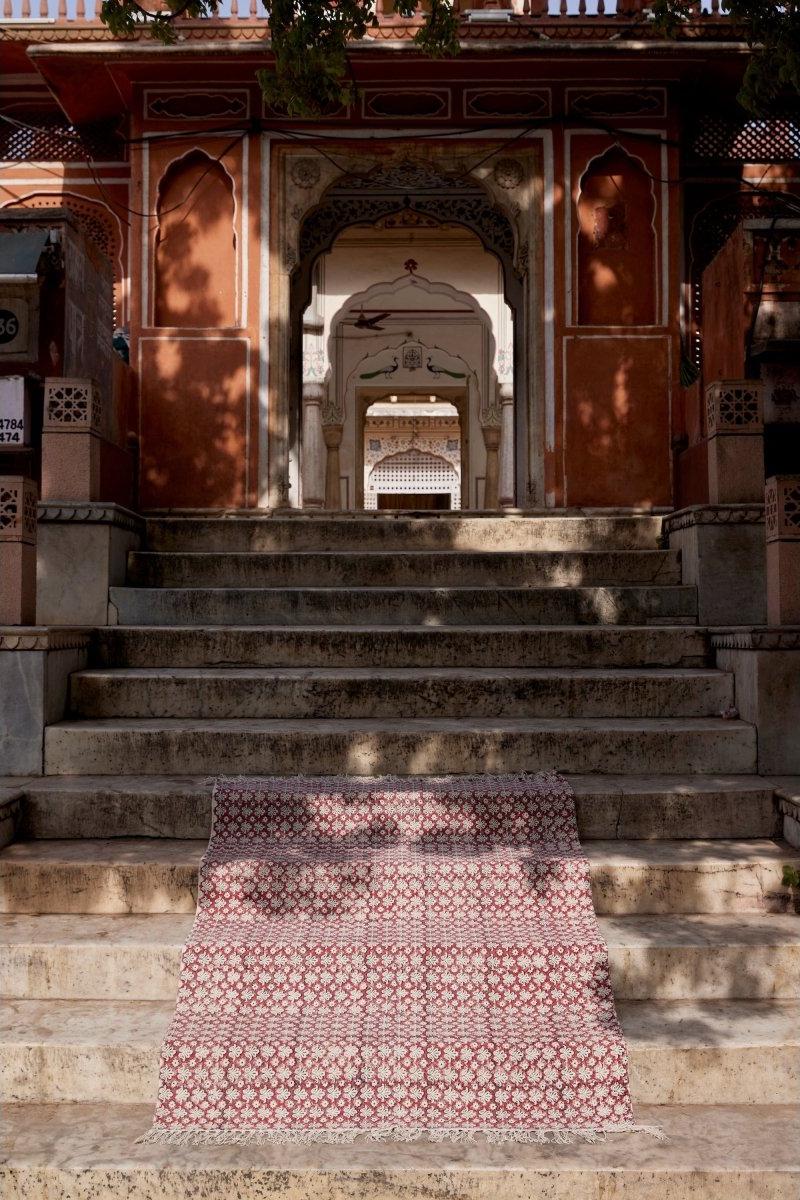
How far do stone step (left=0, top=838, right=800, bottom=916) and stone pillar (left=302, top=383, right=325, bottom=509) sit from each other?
10601mm

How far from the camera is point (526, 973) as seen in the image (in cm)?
276

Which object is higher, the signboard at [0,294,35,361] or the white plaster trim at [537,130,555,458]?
the white plaster trim at [537,130,555,458]

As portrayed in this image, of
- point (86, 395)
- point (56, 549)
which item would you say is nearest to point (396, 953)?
point (56, 549)

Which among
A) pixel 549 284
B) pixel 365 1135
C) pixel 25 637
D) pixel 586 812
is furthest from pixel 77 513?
pixel 549 284

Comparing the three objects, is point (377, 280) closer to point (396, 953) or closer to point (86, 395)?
point (86, 395)

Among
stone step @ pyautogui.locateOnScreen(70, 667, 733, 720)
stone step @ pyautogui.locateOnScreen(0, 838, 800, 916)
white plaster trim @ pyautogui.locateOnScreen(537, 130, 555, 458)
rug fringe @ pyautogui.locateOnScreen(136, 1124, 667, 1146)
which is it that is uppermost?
white plaster trim @ pyautogui.locateOnScreen(537, 130, 555, 458)

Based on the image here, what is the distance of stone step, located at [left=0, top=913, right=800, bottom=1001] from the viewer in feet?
9.19

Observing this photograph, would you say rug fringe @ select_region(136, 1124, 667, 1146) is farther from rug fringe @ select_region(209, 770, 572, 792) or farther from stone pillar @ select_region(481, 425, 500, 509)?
stone pillar @ select_region(481, 425, 500, 509)

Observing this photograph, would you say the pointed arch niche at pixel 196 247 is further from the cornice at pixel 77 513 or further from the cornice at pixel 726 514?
the cornice at pixel 726 514

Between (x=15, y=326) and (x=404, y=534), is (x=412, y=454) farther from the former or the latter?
(x=404, y=534)

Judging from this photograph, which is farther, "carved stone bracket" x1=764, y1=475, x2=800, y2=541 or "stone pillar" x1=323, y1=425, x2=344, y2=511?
"stone pillar" x1=323, y1=425, x2=344, y2=511

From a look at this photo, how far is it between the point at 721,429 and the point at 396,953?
3224mm

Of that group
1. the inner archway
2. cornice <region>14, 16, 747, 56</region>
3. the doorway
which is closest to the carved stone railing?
cornice <region>14, 16, 747, 56</region>

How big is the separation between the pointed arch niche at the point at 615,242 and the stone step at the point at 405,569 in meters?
3.31
